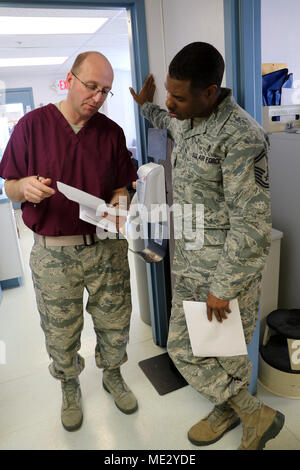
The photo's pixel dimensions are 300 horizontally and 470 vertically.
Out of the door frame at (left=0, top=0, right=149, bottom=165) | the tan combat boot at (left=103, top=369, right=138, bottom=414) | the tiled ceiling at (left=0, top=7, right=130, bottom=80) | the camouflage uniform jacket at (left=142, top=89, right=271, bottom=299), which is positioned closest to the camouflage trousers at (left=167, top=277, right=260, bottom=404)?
the camouflage uniform jacket at (left=142, top=89, right=271, bottom=299)

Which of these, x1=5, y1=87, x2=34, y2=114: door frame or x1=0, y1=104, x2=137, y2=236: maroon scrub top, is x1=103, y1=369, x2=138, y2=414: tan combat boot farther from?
x1=5, y1=87, x2=34, y2=114: door frame

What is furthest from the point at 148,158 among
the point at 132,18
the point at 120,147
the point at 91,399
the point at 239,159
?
the point at 91,399

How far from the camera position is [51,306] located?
62.4 inches

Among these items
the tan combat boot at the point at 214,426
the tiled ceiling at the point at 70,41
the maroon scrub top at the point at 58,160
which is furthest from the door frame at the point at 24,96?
the tan combat boot at the point at 214,426

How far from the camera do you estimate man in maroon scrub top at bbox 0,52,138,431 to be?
4.68 feet

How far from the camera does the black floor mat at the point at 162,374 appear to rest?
1.92 metres

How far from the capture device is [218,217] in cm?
129

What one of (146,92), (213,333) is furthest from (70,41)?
(213,333)

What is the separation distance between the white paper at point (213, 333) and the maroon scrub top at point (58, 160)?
1.81 feet

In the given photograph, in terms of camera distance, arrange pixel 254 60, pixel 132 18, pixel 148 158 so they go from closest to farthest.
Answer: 1. pixel 254 60
2. pixel 132 18
3. pixel 148 158

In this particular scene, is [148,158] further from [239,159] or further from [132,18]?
[239,159]

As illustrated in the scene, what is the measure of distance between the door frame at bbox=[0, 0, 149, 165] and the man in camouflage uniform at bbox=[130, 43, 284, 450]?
1.32 feet

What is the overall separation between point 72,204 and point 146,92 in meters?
0.76

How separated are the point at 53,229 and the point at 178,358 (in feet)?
2.43
